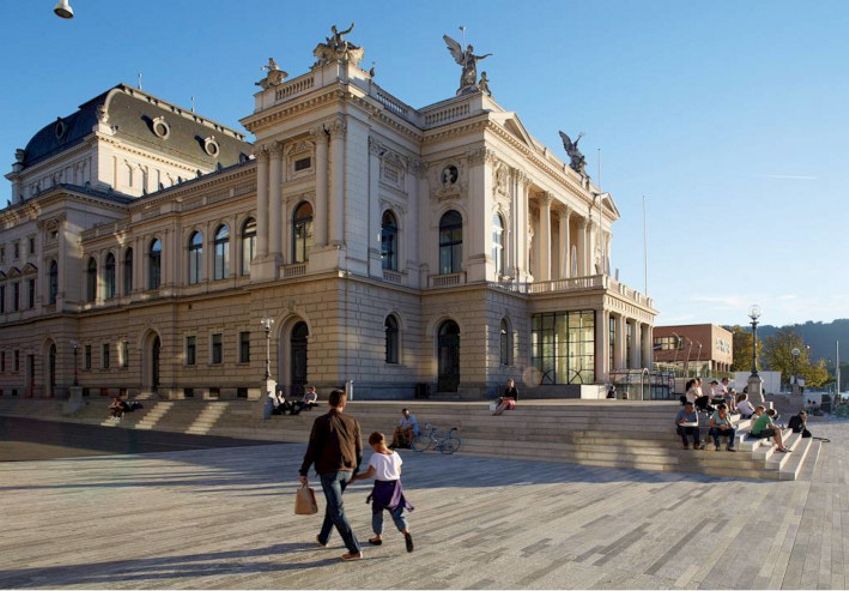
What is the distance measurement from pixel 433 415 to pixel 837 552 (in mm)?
17884

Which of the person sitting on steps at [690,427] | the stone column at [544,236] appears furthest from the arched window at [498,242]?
the person sitting on steps at [690,427]

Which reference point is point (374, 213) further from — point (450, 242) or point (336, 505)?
point (336, 505)

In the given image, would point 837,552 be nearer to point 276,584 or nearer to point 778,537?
point 778,537

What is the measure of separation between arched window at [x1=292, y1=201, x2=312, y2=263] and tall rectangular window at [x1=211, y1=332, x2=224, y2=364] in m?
9.40

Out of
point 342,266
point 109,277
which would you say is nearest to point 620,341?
point 342,266

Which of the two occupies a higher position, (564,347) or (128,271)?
(128,271)

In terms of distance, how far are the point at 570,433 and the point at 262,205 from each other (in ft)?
83.4

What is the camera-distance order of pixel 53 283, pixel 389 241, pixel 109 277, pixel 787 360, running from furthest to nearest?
pixel 787 360 → pixel 53 283 → pixel 109 277 → pixel 389 241

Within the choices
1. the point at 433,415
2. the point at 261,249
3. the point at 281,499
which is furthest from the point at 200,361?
the point at 281,499

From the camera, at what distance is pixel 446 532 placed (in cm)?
1092

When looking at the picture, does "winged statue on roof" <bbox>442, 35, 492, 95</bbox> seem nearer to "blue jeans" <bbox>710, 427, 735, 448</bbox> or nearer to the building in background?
"blue jeans" <bbox>710, 427, 735, 448</bbox>

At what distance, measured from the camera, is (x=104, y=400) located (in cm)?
4578

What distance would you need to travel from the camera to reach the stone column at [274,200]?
39.9m

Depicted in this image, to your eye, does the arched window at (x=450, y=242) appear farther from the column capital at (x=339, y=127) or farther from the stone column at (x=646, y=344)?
the stone column at (x=646, y=344)
